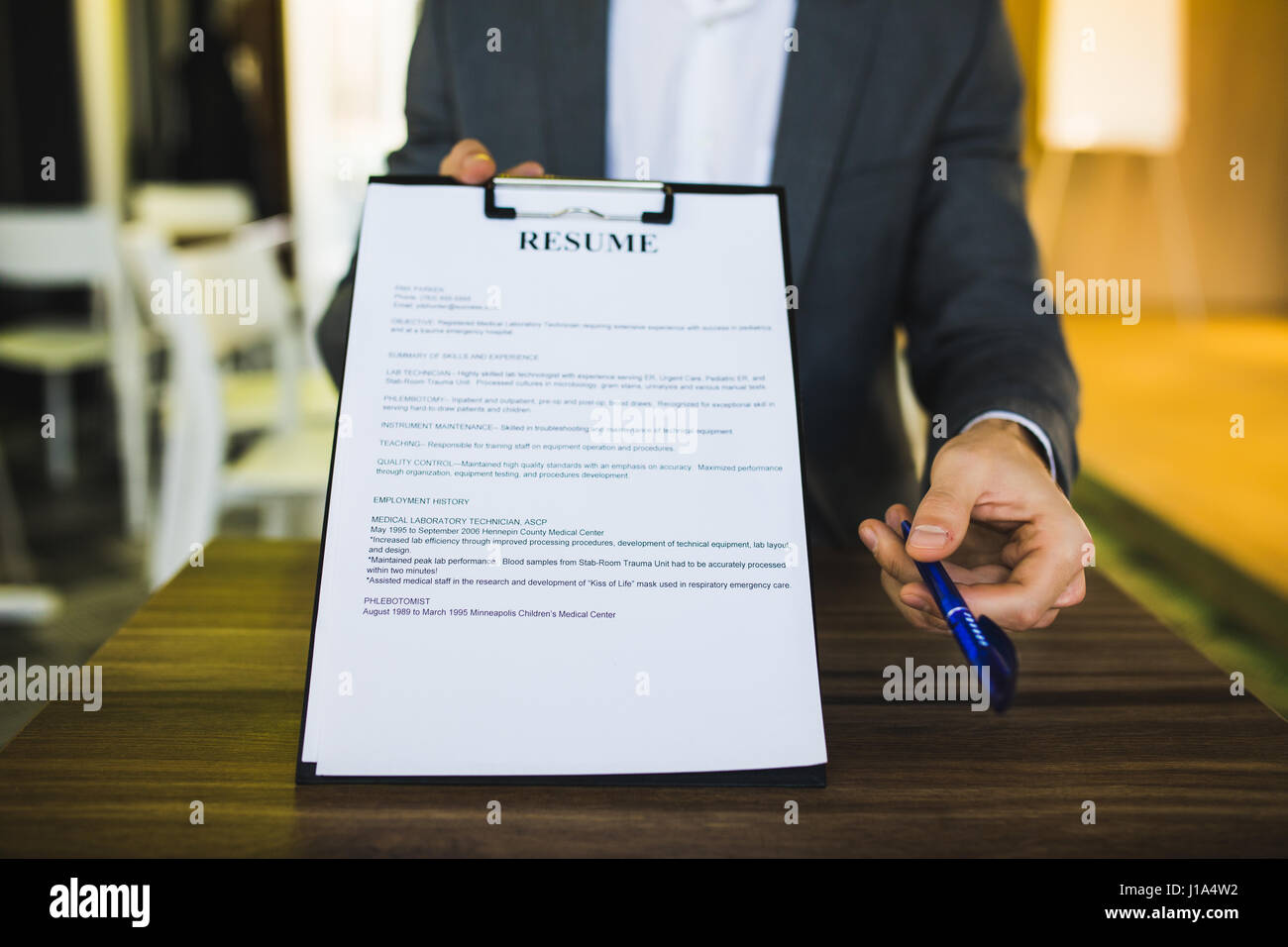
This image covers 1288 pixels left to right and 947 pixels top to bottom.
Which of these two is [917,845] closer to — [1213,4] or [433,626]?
[433,626]

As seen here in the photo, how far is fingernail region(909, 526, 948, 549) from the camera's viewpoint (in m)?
0.52

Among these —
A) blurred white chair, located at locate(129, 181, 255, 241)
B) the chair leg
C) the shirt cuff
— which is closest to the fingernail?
the shirt cuff

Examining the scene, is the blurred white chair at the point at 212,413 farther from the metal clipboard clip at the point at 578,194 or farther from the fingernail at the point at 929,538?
the fingernail at the point at 929,538

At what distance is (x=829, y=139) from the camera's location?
96cm

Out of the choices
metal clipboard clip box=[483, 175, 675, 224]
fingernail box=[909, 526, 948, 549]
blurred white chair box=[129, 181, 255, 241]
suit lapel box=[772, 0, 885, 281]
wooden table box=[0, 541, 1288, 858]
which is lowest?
wooden table box=[0, 541, 1288, 858]

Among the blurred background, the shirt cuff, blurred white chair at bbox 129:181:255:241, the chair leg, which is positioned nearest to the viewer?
the shirt cuff

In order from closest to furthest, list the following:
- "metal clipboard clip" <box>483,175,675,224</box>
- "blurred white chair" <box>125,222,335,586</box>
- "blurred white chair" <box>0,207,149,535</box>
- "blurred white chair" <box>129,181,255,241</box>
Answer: "metal clipboard clip" <box>483,175,675,224</box> → "blurred white chair" <box>125,222,335,586</box> → "blurred white chair" <box>0,207,149,535</box> → "blurred white chair" <box>129,181,255,241</box>

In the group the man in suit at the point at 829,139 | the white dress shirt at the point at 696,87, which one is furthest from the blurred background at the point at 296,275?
the white dress shirt at the point at 696,87

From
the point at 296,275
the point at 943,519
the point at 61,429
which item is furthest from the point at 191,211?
the point at 943,519

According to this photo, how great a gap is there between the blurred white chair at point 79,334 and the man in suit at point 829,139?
2.67 meters

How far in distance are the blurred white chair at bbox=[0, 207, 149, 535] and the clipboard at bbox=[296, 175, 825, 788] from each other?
9.89ft

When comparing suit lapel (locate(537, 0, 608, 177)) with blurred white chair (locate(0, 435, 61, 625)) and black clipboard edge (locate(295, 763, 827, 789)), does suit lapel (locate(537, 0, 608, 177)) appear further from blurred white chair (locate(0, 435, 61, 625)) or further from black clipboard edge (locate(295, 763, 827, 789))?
blurred white chair (locate(0, 435, 61, 625))

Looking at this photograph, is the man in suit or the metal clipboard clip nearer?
the metal clipboard clip

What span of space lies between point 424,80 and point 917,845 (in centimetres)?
89
